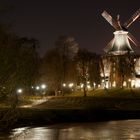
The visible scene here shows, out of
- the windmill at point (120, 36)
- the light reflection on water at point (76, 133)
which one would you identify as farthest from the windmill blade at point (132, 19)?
the light reflection on water at point (76, 133)

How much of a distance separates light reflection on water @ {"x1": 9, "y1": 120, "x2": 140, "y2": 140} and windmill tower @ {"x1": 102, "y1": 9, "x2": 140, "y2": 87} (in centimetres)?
6346

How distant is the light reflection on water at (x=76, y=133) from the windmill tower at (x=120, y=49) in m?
63.5

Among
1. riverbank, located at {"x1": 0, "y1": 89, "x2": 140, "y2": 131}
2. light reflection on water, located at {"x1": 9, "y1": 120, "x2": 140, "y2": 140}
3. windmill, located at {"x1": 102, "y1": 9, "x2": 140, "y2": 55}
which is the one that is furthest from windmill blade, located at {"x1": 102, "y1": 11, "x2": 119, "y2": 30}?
light reflection on water, located at {"x1": 9, "y1": 120, "x2": 140, "y2": 140}

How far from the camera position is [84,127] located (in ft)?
186

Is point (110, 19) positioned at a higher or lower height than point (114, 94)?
higher

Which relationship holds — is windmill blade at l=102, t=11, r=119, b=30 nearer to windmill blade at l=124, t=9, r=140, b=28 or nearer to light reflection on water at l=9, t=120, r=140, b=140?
windmill blade at l=124, t=9, r=140, b=28

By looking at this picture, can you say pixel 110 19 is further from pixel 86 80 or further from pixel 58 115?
pixel 58 115

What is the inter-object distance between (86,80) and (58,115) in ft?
169

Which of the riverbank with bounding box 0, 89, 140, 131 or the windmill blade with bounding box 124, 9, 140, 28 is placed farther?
the windmill blade with bounding box 124, 9, 140, 28

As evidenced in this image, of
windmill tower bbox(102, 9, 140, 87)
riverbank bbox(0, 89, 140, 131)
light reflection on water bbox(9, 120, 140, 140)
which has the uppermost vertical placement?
windmill tower bbox(102, 9, 140, 87)

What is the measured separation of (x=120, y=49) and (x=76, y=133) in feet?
295

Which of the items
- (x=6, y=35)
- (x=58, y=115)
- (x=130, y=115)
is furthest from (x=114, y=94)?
(x=6, y=35)

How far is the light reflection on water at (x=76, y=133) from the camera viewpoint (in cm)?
4456

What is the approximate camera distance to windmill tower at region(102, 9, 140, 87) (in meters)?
120
